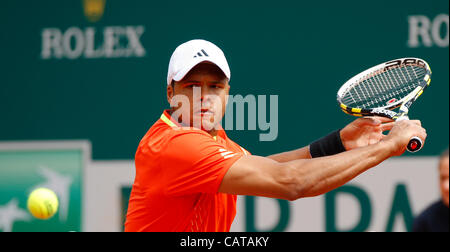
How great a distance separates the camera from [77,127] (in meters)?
6.13

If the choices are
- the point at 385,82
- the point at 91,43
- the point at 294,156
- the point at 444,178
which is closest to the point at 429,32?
the point at 444,178

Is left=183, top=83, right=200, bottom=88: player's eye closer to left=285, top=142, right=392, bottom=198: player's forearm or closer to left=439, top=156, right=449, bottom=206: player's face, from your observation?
left=285, top=142, right=392, bottom=198: player's forearm

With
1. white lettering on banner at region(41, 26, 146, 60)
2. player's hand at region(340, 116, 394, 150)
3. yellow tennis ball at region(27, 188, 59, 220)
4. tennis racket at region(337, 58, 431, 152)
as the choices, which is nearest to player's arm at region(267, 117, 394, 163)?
player's hand at region(340, 116, 394, 150)

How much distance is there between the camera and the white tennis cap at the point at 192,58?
3.21 meters

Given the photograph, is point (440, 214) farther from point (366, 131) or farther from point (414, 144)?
point (414, 144)

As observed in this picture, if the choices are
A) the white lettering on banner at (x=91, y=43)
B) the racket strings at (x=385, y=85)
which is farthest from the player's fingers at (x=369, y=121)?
the white lettering on banner at (x=91, y=43)

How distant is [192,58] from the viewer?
3.21 m

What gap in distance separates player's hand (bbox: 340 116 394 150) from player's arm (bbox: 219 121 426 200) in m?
0.49

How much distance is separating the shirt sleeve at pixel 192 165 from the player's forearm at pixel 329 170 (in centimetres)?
27

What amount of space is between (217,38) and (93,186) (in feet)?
5.25

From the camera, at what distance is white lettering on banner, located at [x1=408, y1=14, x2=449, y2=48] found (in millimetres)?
5793

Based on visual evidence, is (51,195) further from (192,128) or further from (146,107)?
(192,128)

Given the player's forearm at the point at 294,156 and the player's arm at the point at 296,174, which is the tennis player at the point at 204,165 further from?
the player's forearm at the point at 294,156

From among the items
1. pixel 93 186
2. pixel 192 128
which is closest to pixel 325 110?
pixel 93 186
